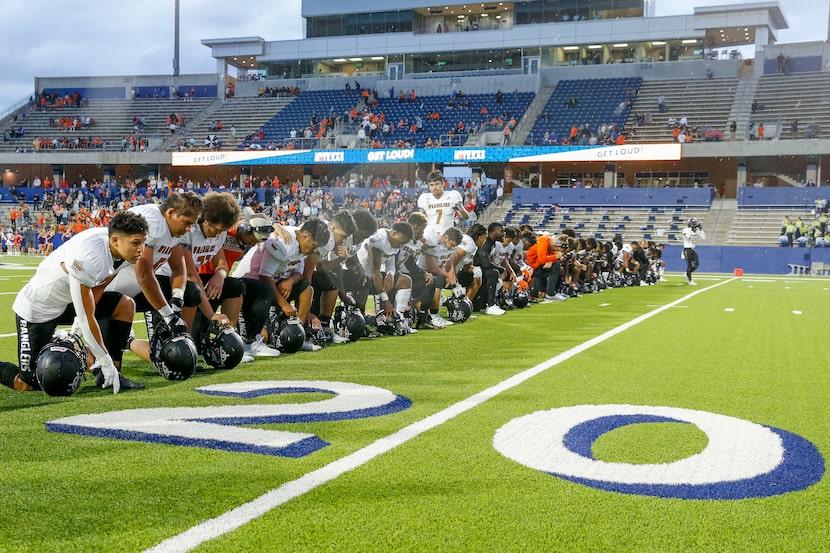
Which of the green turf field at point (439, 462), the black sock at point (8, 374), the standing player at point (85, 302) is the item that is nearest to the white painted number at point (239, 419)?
the green turf field at point (439, 462)

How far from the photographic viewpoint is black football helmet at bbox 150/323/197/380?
215 inches

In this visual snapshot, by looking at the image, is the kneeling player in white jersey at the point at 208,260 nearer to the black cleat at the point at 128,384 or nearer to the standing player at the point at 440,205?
the black cleat at the point at 128,384

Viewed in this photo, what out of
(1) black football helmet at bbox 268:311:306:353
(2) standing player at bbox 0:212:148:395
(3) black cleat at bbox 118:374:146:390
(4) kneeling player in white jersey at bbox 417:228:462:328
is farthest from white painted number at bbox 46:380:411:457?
(4) kneeling player in white jersey at bbox 417:228:462:328

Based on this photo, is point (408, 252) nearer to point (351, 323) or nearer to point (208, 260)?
point (351, 323)

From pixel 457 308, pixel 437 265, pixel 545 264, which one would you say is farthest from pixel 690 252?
pixel 437 265

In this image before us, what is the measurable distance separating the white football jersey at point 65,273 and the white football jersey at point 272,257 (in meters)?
1.96

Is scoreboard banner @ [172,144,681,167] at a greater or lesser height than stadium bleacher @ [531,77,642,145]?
lesser

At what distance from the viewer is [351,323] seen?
26.4ft

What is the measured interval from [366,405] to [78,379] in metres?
1.80

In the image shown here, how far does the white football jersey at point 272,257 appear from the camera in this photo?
7.18 metres

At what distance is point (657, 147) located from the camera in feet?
117

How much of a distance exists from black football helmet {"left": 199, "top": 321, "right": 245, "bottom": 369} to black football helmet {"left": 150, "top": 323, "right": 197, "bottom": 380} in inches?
20.8

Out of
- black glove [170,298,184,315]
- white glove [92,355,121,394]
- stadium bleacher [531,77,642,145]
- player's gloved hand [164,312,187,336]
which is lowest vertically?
white glove [92,355,121,394]

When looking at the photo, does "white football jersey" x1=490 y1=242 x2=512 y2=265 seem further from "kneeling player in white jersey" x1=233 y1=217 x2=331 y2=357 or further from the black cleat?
the black cleat
